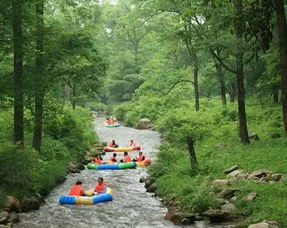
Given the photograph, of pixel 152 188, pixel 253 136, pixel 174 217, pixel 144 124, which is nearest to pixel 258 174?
pixel 174 217

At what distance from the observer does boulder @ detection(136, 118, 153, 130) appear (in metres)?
41.1

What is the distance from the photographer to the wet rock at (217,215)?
1151cm

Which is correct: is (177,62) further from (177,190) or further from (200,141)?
(177,190)

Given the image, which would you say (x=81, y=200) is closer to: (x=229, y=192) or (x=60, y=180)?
(x=60, y=180)

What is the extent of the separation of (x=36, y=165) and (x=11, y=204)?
1.92 metres

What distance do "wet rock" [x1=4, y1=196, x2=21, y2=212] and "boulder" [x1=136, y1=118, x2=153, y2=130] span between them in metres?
28.1

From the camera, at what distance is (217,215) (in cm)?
1159

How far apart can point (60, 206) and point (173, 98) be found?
28.1 m

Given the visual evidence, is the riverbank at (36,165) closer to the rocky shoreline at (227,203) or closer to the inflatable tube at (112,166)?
the inflatable tube at (112,166)

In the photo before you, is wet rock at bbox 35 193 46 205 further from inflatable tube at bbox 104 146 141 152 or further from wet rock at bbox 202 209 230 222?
inflatable tube at bbox 104 146 141 152

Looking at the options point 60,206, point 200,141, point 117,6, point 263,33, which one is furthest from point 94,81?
point 117,6

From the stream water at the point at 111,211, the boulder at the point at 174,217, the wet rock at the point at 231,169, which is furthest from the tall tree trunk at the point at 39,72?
the wet rock at the point at 231,169

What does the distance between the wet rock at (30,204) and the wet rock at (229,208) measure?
6.06 metres

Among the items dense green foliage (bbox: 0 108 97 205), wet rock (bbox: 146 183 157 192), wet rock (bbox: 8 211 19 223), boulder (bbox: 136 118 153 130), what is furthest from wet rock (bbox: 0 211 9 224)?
boulder (bbox: 136 118 153 130)
